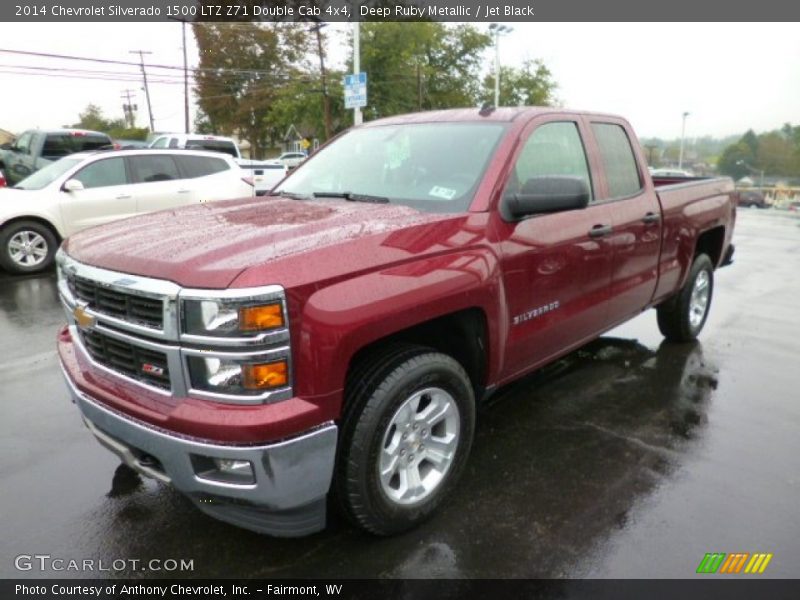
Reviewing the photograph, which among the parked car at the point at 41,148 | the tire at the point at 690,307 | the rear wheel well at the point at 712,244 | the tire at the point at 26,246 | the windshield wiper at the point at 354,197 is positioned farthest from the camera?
the parked car at the point at 41,148

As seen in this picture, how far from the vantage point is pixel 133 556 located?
2637 millimetres

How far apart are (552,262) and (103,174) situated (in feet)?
26.3

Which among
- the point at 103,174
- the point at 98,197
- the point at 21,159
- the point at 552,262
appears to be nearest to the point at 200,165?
the point at 103,174

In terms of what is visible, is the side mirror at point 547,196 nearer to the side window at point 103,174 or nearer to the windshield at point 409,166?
the windshield at point 409,166

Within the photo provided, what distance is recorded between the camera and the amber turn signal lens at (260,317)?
6.86 feet

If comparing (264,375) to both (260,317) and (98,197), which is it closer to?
(260,317)

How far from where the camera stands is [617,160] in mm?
4227

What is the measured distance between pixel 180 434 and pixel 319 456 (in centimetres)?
51

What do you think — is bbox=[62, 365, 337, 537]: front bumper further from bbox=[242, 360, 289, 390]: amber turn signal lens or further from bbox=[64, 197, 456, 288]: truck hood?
bbox=[64, 197, 456, 288]: truck hood

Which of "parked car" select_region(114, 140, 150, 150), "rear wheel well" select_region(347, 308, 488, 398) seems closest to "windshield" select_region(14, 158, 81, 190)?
"parked car" select_region(114, 140, 150, 150)

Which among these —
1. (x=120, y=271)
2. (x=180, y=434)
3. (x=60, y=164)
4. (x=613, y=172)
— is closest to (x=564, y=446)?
(x=613, y=172)

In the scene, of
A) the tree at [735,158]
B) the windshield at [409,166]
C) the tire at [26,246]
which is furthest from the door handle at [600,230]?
the tree at [735,158]

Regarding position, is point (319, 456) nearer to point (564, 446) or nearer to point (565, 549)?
point (565, 549)

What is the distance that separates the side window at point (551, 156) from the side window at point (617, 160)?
0.27 m
